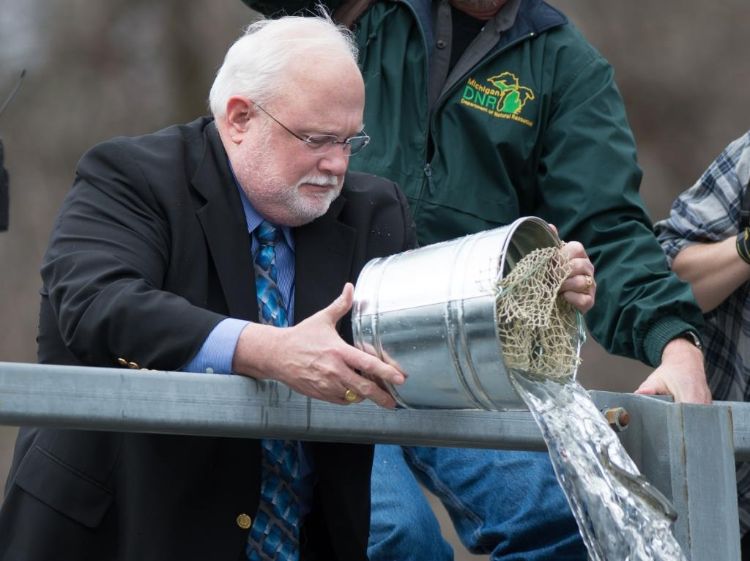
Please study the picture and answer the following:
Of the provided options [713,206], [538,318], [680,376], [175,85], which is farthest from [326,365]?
[175,85]

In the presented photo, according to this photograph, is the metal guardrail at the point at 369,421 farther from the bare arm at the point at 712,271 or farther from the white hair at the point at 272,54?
the bare arm at the point at 712,271

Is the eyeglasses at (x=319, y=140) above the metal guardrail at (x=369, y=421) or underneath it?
above

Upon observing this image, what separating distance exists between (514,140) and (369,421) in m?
1.30

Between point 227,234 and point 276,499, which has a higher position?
point 227,234

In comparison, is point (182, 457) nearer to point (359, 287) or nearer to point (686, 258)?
point (359, 287)

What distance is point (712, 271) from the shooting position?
3832 millimetres

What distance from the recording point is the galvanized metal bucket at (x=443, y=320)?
251 centimetres

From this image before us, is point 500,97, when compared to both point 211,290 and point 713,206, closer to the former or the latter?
point 713,206

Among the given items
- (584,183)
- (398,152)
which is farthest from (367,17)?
(584,183)

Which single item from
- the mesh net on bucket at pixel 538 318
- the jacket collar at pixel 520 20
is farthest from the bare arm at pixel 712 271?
the mesh net on bucket at pixel 538 318

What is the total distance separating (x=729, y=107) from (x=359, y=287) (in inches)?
240

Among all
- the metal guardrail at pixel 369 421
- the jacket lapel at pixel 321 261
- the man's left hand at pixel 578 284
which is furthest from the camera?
the jacket lapel at pixel 321 261

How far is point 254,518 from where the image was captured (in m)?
3.02

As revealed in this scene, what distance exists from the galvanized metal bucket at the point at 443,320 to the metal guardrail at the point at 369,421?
101mm
